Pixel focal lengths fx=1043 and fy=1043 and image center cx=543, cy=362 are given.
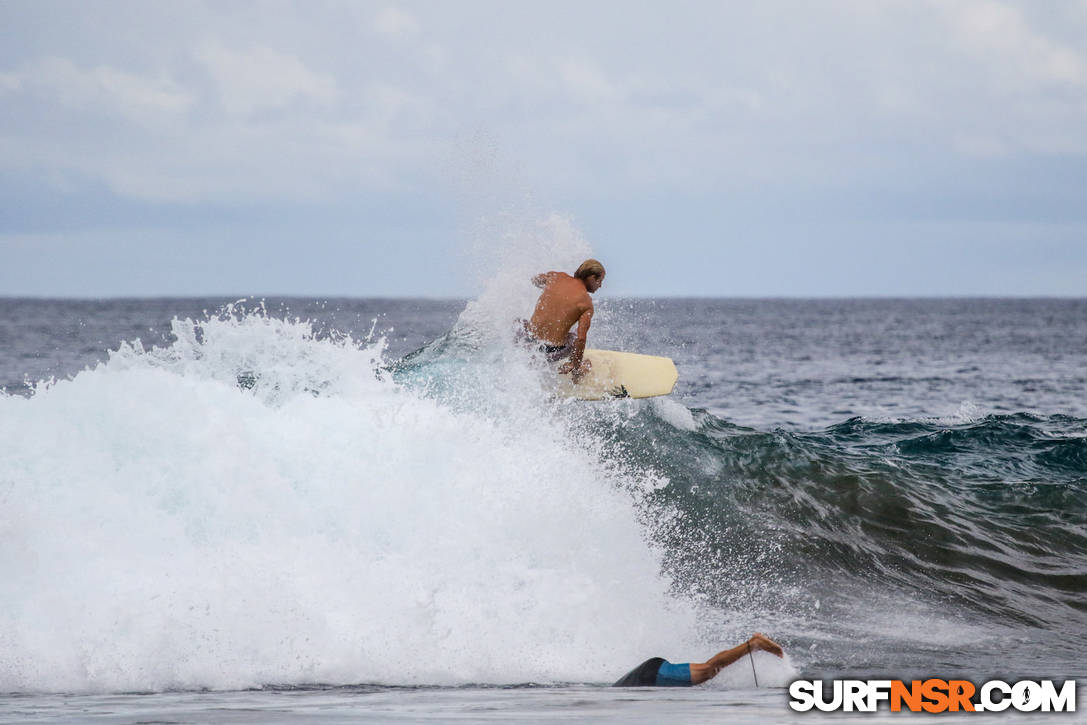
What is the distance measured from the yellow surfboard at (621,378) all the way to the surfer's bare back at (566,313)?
0.15 m

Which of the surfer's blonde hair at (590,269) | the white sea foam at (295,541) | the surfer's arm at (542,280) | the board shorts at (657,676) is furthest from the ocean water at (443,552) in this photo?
the surfer's blonde hair at (590,269)

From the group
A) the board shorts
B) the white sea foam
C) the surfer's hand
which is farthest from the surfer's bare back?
the board shorts

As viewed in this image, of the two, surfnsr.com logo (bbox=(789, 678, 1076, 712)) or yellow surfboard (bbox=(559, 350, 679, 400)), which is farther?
yellow surfboard (bbox=(559, 350, 679, 400))

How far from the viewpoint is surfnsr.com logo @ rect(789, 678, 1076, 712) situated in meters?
4.82

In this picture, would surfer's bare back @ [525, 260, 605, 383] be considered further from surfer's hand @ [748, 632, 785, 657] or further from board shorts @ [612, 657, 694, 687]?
board shorts @ [612, 657, 694, 687]

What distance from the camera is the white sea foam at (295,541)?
579cm

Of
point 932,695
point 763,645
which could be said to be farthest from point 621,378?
point 932,695

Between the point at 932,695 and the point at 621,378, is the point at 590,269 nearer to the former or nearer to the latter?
the point at 621,378

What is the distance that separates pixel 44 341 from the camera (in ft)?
160

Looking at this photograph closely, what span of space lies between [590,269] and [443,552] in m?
4.22

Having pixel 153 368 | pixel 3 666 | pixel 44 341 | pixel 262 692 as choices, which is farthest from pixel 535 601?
pixel 44 341

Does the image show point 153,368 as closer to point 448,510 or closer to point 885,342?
point 448,510

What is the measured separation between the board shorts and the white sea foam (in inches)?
17.2

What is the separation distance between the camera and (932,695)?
5754 mm
